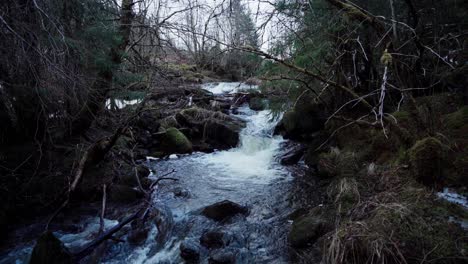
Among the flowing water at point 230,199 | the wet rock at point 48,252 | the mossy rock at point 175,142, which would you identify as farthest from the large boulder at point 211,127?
the wet rock at point 48,252

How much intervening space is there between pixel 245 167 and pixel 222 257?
17.0ft

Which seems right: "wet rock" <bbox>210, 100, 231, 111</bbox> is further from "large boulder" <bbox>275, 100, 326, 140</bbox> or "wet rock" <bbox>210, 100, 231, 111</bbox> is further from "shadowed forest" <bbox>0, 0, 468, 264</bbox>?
"shadowed forest" <bbox>0, 0, 468, 264</bbox>

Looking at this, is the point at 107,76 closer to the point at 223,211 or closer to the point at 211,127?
the point at 223,211

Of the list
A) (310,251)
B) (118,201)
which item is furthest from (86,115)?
(310,251)

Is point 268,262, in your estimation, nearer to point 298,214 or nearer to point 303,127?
point 298,214

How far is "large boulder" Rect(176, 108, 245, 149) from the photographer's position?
1162cm

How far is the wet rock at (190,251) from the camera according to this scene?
4479 millimetres

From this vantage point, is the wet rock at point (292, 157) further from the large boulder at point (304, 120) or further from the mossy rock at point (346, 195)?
the mossy rock at point (346, 195)

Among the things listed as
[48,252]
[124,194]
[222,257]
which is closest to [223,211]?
[222,257]

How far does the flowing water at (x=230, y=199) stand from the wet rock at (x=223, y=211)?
0.14 metres

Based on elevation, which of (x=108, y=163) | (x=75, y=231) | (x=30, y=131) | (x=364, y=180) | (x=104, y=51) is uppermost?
(x=104, y=51)

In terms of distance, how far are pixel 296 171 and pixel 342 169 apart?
233 cm

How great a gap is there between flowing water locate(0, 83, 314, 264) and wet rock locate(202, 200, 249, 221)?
5.4 inches

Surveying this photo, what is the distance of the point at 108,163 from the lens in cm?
728
